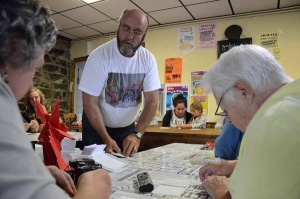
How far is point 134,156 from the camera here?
1298mm

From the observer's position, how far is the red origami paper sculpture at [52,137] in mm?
891

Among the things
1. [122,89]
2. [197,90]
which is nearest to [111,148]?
[122,89]

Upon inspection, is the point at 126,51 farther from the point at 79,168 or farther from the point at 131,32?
the point at 79,168

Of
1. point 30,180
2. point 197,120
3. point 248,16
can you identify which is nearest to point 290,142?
point 30,180

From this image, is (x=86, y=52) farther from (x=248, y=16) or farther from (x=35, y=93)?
(x=248, y=16)

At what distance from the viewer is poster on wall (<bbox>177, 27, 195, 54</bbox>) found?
3965 millimetres

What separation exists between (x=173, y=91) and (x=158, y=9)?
128 cm

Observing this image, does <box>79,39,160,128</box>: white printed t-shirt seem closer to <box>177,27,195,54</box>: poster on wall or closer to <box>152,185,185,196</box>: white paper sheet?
<box>152,185,185,196</box>: white paper sheet

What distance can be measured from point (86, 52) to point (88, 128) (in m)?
3.48

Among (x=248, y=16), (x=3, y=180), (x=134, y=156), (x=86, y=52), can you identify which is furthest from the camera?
(x=86, y=52)

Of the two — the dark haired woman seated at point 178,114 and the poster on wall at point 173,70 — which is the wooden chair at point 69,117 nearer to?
the dark haired woman seated at point 178,114

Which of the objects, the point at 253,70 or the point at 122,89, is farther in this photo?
the point at 122,89

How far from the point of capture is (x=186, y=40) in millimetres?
4012

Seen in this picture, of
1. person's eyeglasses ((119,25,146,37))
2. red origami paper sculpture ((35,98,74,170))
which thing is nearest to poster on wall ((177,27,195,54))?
person's eyeglasses ((119,25,146,37))
